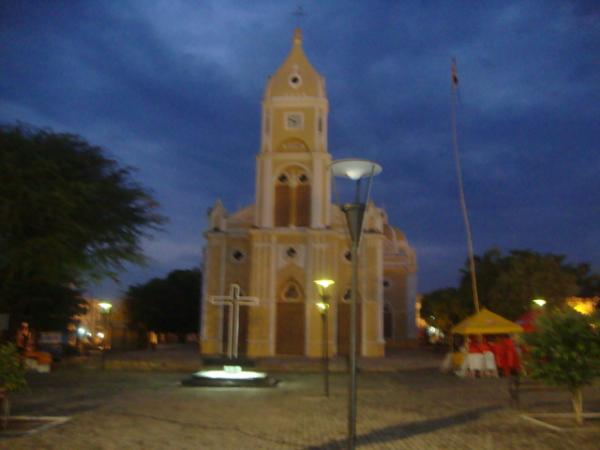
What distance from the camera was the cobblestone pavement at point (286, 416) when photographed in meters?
10.0

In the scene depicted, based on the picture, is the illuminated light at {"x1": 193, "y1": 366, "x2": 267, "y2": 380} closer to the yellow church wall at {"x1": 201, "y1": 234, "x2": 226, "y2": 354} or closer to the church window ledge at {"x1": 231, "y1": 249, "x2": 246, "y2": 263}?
the yellow church wall at {"x1": 201, "y1": 234, "x2": 226, "y2": 354}

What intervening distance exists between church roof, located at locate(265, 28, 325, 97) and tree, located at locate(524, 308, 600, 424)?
26.0 metres

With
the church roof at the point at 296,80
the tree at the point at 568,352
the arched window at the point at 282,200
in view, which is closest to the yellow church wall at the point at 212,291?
the arched window at the point at 282,200

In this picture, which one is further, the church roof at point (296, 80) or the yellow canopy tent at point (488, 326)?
the church roof at point (296, 80)

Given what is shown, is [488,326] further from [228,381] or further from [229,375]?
[228,381]

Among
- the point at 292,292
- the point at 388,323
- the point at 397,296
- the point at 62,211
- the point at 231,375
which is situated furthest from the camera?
the point at 397,296

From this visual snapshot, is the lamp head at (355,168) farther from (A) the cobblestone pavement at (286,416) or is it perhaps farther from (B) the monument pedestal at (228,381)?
(B) the monument pedestal at (228,381)

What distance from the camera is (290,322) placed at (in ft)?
111

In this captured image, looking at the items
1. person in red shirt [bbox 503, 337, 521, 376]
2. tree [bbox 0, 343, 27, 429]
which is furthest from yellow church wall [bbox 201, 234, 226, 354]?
tree [bbox 0, 343, 27, 429]

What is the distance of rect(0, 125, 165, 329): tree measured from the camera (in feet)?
51.5

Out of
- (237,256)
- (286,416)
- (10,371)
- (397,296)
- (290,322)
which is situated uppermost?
(237,256)

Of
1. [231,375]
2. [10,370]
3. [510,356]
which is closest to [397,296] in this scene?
[510,356]

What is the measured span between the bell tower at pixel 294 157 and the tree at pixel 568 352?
897 inches

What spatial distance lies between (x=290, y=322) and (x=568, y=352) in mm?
23266
